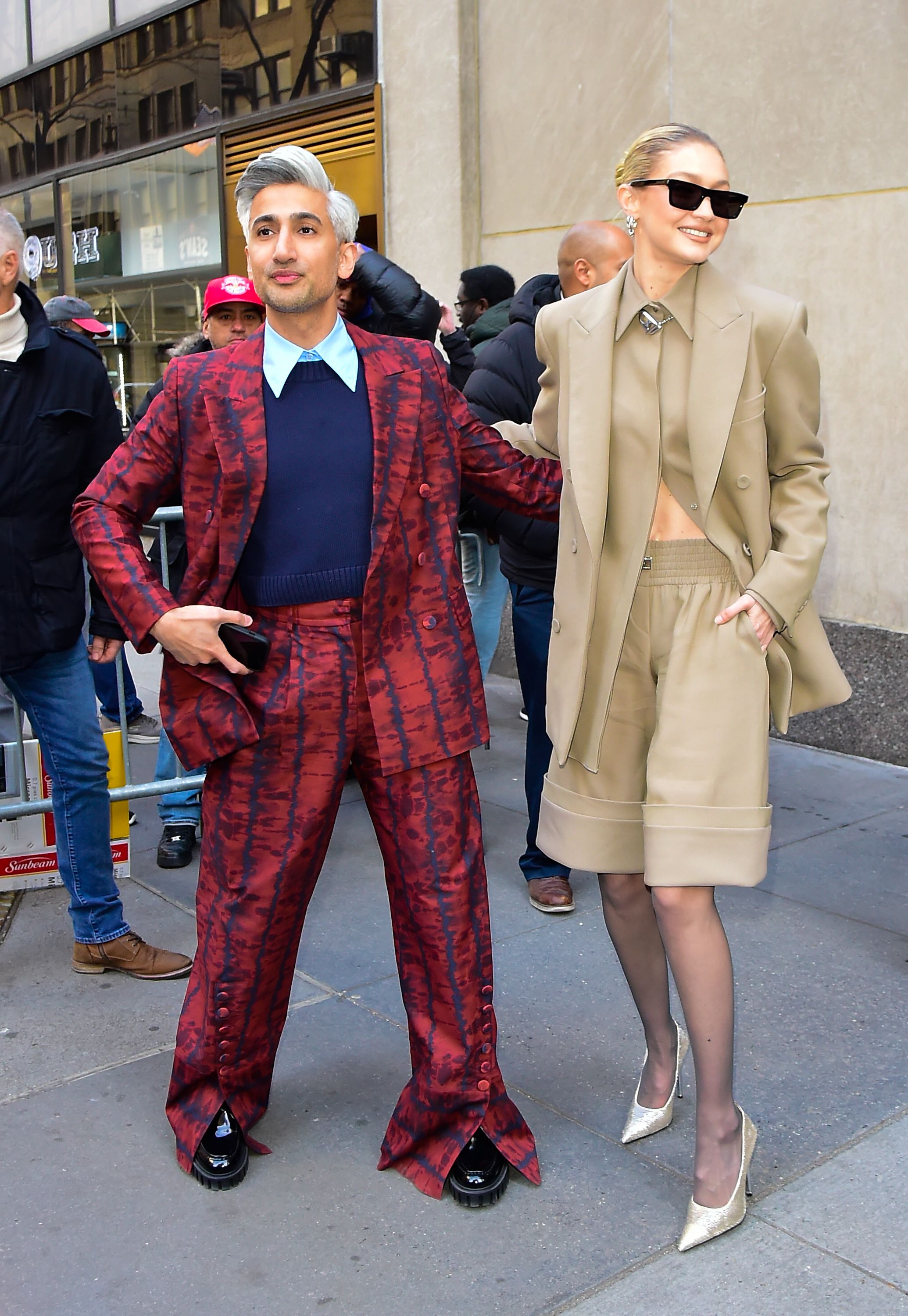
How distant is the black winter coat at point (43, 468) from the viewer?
3.85m

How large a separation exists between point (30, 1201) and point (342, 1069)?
0.83m

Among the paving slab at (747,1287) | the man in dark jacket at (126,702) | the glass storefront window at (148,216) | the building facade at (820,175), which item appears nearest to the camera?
the paving slab at (747,1287)

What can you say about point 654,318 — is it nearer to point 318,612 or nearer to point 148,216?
point 318,612

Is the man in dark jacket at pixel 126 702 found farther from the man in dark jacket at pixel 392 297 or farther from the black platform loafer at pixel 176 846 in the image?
the man in dark jacket at pixel 392 297

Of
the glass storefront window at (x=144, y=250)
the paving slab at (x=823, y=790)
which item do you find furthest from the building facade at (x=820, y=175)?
the glass storefront window at (x=144, y=250)

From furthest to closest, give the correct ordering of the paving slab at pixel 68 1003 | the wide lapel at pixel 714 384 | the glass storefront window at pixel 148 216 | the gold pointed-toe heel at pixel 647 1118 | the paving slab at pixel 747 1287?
the glass storefront window at pixel 148 216 → the paving slab at pixel 68 1003 → the gold pointed-toe heel at pixel 647 1118 → the wide lapel at pixel 714 384 → the paving slab at pixel 747 1287

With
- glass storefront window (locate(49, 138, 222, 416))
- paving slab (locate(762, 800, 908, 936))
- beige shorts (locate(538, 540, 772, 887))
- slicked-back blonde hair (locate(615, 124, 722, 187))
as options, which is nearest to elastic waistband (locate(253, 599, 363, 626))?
beige shorts (locate(538, 540, 772, 887))

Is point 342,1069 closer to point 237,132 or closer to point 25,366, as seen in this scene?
point 25,366

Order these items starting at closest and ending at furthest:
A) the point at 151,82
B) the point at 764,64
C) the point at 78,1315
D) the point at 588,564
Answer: the point at 78,1315
the point at 588,564
the point at 764,64
the point at 151,82

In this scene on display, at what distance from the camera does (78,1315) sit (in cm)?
256

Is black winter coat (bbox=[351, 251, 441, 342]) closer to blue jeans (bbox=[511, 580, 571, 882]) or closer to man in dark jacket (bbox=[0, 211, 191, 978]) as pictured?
blue jeans (bbox=[511, 580, 571, 882])

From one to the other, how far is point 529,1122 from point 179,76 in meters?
9.49

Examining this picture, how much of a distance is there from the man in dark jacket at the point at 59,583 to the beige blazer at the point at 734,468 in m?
1.63

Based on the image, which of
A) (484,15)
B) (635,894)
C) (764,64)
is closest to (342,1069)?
(635,894)
